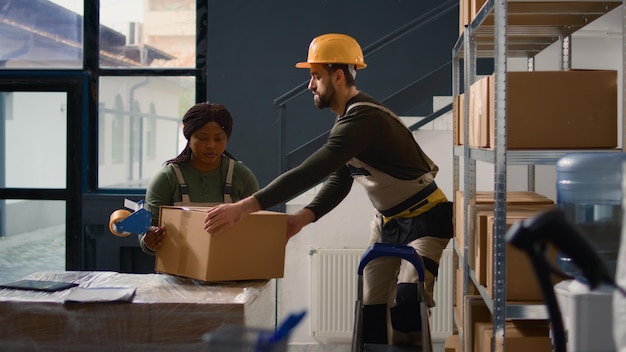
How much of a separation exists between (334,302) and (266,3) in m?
2.09

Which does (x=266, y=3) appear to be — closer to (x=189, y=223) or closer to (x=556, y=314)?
(x=189, y=223)

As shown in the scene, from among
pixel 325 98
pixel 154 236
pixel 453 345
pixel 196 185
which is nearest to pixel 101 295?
pixel 154 236

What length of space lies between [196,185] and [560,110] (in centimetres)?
148

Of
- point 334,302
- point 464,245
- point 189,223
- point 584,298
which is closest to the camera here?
point 584,298

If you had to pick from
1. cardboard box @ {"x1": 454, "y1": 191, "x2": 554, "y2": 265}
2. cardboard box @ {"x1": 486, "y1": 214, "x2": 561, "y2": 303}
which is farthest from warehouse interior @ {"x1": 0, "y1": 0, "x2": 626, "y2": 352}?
cardboard box @ {"x1": 486, "y1": 214, "x2": 561, "y2": 303}

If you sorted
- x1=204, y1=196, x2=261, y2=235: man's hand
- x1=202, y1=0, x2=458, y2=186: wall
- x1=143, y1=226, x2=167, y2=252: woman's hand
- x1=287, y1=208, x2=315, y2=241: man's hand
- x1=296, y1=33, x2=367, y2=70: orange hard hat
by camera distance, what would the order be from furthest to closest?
x1=202, y1=0, x2=458, y2=186: wall → x1=296, y1=33, x2=367, y2=70: orange hard hat → x1=287, y1=208, x2=315, y2=241: man's hand → x1=143, y1=226, x2=167, y2=252: woman's hand → x1=204, y1=196, x2=261, y2=235: man's hand

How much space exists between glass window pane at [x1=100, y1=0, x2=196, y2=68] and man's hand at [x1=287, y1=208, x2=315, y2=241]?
95.6 inches

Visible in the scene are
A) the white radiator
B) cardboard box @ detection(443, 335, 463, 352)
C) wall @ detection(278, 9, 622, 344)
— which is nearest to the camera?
cardboard box @ detection(443, 335, 463, 352)

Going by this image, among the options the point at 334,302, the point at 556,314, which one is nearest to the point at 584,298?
the point at 556,314

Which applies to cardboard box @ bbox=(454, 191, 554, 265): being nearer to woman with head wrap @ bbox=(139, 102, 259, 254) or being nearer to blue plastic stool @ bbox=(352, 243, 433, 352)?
blue plastic stool @ bbox=(352, 243, 433, 352)

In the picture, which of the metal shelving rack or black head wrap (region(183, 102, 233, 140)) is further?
black head wrap (region(183, 102, 233, 140))

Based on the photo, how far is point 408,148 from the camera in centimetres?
309

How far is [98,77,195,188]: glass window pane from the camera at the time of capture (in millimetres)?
5285

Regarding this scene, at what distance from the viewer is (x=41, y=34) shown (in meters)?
5.29
